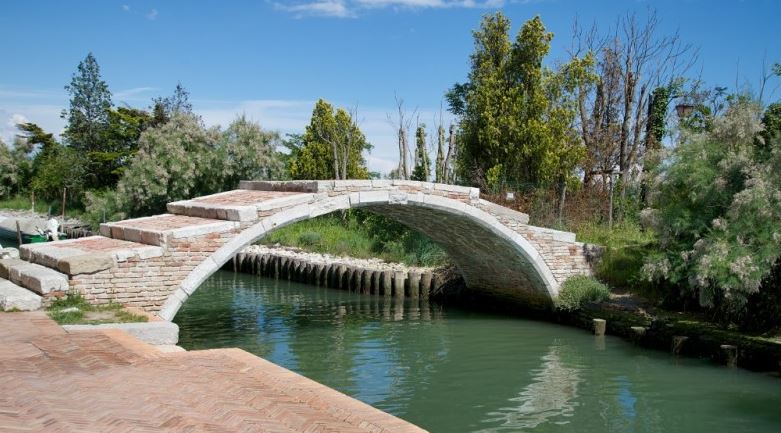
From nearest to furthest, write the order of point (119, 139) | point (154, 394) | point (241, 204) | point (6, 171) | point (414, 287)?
point (154, 394), point (241, 204), point (414, 287), point (119, 139), point (6, 171)

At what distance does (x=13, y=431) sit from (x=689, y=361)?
10689 mm

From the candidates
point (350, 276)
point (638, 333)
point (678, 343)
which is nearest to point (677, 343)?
point (678, 343)

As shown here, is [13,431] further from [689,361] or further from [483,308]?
[483,308]

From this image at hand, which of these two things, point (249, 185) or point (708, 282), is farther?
point (249, 185)

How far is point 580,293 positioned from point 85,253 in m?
9.82

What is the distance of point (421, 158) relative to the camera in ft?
90.1

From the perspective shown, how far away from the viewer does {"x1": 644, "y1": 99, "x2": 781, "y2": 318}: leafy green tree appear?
1136 cm

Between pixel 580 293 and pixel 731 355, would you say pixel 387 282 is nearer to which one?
pixel 580 293

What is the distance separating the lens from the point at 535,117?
67.3ft

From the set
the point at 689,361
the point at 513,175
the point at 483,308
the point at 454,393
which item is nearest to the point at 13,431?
the point at 454,393

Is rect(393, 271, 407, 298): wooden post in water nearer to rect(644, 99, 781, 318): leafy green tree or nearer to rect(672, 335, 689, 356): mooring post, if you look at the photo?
rect(644, 99, 781, 318): leafy green tree

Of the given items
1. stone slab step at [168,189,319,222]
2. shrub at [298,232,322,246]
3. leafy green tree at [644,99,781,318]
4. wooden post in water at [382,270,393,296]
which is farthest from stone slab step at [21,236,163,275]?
shrub at [298,232,322,246]

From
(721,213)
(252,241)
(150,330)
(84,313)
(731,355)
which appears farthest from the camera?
(721,213)

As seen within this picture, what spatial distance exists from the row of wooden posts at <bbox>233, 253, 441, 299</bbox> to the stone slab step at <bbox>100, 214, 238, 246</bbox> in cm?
739
